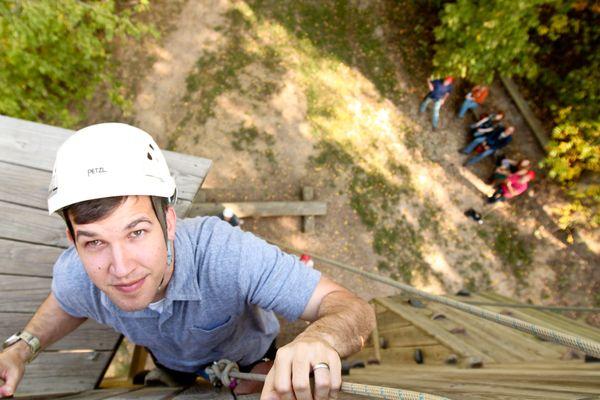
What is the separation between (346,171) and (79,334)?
13.9 ft

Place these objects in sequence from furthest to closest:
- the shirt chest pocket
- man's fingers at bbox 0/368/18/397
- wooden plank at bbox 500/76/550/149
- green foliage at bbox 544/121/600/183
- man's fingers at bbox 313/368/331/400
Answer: wooden plank at bbox 500/76/550/149 → green foliage at bbox 544/121/600/183 → the shirt chest pocket → man's fingers at bbox 0/368/18/397 → man's fingers at bbox 313/368/331/400

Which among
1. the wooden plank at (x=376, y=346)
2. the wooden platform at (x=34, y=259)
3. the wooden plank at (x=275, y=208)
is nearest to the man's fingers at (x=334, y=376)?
the wooden platform at (x=34, y=259)

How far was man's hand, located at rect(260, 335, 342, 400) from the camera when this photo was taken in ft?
3.60

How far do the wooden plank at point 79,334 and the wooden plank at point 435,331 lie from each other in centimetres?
214

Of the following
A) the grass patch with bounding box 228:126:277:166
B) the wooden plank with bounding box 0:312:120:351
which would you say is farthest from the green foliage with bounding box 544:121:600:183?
the wooden plank with bounding box 0:312:120:351

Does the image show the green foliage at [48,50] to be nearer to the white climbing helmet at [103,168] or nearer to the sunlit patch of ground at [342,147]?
the sunlit patch of ground at [342,147]

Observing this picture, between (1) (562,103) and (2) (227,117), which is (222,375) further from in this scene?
(1) (562,103)

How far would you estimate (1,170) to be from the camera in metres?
2.41

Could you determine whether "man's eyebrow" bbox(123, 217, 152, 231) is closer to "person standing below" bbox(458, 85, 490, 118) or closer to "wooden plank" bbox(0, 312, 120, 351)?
"wooden plank" bbox(0, 312, 120, 351)

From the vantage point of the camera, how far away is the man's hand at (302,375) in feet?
3.60

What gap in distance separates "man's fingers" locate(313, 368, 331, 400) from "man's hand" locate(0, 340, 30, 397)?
137 cm

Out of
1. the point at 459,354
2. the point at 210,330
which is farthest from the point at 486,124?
the point at 210,330

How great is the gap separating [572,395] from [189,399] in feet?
5.10

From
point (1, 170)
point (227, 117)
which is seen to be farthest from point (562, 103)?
point (1, 170)
